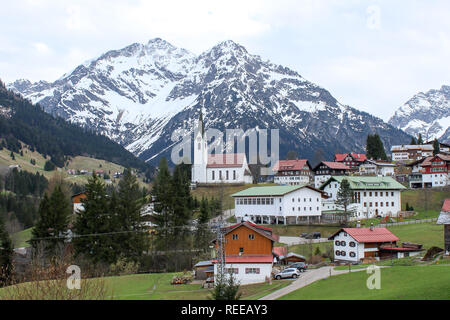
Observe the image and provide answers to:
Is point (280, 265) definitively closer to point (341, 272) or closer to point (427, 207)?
point (341, 272)

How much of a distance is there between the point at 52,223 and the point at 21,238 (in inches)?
1427

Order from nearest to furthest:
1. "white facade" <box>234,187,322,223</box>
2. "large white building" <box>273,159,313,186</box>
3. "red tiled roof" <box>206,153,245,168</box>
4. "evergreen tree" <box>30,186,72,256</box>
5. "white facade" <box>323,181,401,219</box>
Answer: "evergreen tree" <box>30,186,72,256</box> → "white facade" <box>234,187,322,223</box> → "white facade" <box>323,181,401,219</box> → "large white building" <box>273,159,313,186</box> → "red tiled roof" <box>206,153,245,168</box>

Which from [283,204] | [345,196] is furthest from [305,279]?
[283,204]

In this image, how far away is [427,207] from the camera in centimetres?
→ 9962

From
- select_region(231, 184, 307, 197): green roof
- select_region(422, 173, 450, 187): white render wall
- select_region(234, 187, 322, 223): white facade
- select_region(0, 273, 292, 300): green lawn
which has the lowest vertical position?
select_region(0, 273, 292, 300): green lawn

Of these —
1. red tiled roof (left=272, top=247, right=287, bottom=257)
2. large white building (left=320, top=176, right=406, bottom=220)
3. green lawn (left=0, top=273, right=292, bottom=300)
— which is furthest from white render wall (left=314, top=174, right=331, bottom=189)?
green lawn (left=0, top=273, right=292, bottom=300)

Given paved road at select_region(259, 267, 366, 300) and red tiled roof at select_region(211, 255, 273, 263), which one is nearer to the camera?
paved road at select_region(259, 267, 366, 300)

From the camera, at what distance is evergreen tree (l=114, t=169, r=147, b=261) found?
67.6m

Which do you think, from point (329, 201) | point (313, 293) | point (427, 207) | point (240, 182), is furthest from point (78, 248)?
point (240, 182)

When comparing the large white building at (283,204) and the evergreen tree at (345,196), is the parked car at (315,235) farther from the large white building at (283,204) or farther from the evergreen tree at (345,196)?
the large white building at (283,204)

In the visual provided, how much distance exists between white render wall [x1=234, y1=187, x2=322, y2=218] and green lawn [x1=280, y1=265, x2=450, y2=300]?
49.5 meters

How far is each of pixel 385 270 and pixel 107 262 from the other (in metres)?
37.4

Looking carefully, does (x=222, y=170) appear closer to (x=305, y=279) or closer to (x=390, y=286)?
(x=305, y=279)

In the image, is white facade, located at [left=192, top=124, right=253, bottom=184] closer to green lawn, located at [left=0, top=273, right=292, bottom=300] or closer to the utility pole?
green lawn, located at [left=0, top=273, right=292, bottom=300]
